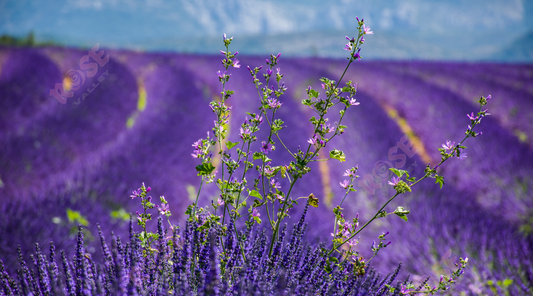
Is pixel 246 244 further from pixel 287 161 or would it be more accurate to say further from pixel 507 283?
pixel 287 161

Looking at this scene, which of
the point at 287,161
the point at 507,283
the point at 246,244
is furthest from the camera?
the point at 287,161

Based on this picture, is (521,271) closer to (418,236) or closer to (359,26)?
(418,236)

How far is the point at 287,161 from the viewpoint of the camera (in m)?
3.57

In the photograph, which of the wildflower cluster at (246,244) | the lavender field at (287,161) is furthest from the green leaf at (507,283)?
the wildflower cluster at (246,244)

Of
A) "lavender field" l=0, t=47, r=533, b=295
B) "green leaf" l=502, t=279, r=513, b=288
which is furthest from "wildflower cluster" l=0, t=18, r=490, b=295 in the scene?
"green leaf" l=502, t=279, r=513, b=288

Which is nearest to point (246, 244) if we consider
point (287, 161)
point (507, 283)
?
point (507, 283)

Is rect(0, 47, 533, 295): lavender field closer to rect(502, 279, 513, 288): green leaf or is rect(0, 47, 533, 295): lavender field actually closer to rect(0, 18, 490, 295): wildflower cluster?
rect(502, 279, 513, 288): green leaf

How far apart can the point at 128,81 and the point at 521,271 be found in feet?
23.6

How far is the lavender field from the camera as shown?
2061 mm

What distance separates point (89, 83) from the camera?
6.05 m

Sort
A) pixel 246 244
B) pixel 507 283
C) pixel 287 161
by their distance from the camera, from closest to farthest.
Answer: pixel 246 244 < pixel 507 283 < pixel 287 161

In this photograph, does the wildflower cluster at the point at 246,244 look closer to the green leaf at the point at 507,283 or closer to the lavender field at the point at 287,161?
the lavender field at the point at 287,161

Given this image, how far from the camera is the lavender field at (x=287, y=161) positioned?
6.76 ft

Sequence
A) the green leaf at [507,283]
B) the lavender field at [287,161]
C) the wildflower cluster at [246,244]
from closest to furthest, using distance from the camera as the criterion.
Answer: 1. the wildflower cluster at [246,244]
2. the green leaf at [507,283]
3. the lavender field at [287,161]
